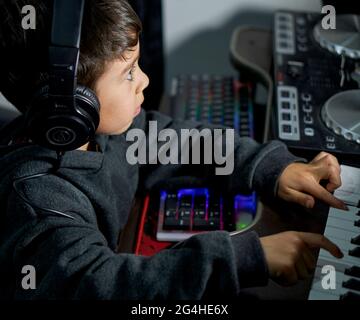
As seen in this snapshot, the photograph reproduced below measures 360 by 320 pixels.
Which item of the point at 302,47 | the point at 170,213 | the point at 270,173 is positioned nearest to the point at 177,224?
the point at 170,213

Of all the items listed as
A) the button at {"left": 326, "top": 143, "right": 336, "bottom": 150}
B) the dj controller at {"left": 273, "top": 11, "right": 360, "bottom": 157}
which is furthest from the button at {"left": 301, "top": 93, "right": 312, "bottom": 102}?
the button at {"left": 326, "top": 143, "right": 336, "bottom": 150}

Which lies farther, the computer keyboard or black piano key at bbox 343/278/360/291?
the computer keyboard

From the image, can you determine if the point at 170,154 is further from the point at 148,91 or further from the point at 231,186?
the point at 148,91

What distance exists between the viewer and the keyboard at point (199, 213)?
0.82 metres

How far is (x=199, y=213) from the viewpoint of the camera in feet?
2.76

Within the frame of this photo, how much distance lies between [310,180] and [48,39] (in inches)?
15.2

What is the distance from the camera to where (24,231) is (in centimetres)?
67

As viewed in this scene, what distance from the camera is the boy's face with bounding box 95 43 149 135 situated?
703 millimetres

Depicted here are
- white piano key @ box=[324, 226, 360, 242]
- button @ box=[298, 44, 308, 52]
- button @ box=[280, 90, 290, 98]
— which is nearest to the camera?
white piano key @ box=[324, 226, 360, 242]

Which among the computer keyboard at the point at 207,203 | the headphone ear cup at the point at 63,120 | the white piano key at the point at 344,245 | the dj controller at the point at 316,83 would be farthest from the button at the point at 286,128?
the headphone ear cup at the point at 63,120

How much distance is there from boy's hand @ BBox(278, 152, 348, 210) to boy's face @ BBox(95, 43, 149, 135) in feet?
0.75

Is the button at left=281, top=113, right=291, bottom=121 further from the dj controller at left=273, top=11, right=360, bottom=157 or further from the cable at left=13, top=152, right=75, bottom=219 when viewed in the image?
the cable at left=13, top=152, right=75, bottom=219

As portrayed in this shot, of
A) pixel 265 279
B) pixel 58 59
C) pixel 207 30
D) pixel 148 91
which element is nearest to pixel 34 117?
pixel 58 59

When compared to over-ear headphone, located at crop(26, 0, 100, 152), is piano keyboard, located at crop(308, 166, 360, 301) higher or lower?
lower
